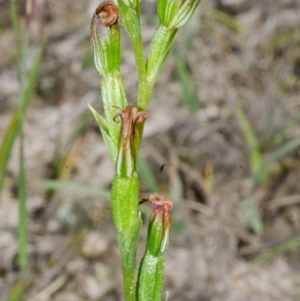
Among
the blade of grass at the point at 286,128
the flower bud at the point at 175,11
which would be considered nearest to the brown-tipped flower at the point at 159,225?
the flower bud at the point at 175,11

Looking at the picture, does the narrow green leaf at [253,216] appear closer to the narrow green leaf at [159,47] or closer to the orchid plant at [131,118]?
the orchid plant at [131,118]

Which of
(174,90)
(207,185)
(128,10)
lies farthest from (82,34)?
(128,10)

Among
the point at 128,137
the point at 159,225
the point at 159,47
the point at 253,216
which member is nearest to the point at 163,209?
the point at 159,225

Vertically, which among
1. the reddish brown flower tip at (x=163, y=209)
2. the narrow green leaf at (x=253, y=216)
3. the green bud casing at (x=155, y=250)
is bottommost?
the green bud casing at (x=155, y=250)

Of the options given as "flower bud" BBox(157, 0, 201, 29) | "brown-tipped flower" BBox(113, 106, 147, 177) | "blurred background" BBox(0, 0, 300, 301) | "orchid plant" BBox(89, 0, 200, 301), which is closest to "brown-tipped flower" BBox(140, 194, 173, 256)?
"orchid plant" BBox(89, 0, 200, 301)

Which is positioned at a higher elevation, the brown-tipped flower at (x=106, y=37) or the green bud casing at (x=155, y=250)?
the brown-tipped flower at (x=106, y=37)

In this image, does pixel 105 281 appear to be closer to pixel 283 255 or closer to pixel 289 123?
pixel 283 255

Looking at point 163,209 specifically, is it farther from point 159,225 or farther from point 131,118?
point 131,118
